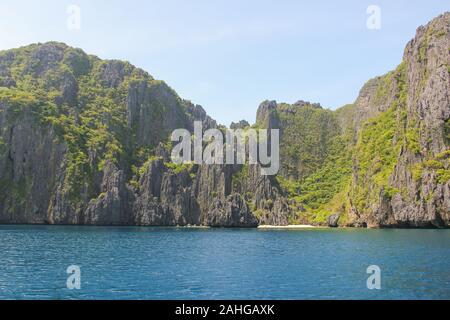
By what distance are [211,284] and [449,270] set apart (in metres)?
32.9

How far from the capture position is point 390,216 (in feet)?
633

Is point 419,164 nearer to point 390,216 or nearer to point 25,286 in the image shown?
point 390,216

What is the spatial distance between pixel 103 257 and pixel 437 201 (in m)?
146

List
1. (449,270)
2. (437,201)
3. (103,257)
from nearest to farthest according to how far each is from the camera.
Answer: (449,270)
(103,257)
(437,201)
